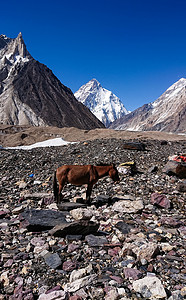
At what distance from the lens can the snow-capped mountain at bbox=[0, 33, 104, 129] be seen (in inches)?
3713

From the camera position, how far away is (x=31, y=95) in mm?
105312

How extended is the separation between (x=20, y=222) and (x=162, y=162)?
9.99 m

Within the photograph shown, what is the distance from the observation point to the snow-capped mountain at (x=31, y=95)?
9431 centimetres

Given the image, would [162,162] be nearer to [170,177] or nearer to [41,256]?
[170,177]

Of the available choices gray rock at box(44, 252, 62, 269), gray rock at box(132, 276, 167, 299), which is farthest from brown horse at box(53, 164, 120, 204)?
gray rock at box(132, 276, 167, 299)

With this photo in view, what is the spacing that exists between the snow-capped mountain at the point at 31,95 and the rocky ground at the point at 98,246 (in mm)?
88300

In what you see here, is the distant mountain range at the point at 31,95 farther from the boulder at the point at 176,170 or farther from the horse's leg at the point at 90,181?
the horse's leg at the point at 90,181

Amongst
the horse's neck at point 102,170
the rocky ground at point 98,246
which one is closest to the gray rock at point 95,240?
the rocky ground at point 98,246

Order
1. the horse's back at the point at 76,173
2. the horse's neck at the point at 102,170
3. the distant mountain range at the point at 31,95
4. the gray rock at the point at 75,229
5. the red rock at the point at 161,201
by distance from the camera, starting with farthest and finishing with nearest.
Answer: the distant mountain range at the point at 31,95 → the horse's neck at the point at 102,170 → the horse's back at the point at 76,173 → the red rock at the point at 161,201 → the gray rock at the point at 75,229

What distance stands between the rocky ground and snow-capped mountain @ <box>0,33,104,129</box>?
8830 cm

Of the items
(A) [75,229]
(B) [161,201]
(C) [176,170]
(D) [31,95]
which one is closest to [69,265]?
(A) [75,229]

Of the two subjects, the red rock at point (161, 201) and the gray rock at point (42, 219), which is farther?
the red rock at point (161, 201)

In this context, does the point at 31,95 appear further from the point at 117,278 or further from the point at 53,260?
the point at 117,278

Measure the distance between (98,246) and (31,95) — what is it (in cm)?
10974
